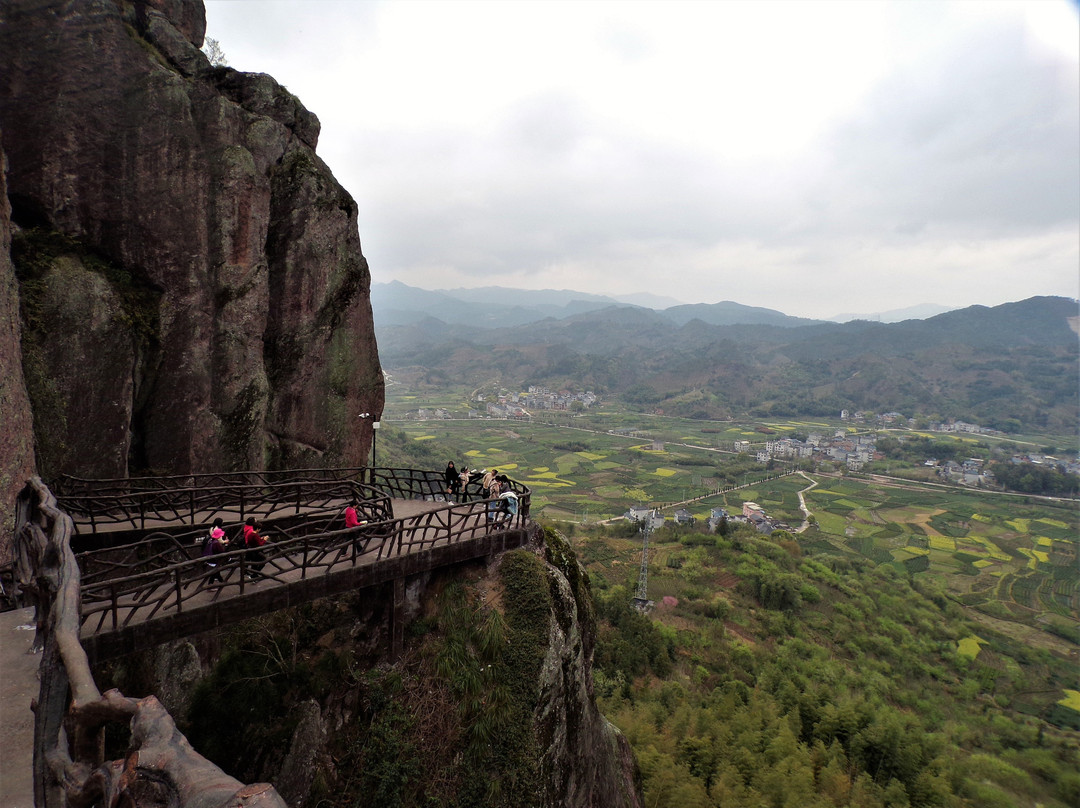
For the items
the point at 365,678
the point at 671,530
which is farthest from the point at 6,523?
the point at 671,530

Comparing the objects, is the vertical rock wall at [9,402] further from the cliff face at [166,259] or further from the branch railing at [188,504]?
the branch railing at [188,504]

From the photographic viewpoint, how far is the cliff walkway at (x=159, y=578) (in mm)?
3555

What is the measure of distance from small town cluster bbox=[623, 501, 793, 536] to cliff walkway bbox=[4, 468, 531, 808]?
8049cm

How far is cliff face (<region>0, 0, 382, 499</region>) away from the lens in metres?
14.8

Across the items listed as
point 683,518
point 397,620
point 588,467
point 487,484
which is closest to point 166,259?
point 487,484

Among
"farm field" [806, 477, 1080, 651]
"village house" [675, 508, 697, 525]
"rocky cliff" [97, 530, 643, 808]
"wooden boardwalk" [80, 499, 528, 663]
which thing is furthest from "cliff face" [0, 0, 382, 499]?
"farm field" [806, 477, 1080, 651]

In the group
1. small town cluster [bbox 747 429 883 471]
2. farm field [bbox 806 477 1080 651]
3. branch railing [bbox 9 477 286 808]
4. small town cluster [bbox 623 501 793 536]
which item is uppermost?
branch railing [bbox 9 477 286 808]

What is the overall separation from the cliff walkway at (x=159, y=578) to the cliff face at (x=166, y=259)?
6.52 feet

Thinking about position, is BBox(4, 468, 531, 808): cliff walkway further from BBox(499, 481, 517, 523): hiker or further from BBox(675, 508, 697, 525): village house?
BBox(675, 508, 697, 525): village house

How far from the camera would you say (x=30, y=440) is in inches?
523

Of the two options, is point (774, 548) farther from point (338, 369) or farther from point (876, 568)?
point (338, 369)

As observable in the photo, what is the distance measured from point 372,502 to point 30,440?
8835mm

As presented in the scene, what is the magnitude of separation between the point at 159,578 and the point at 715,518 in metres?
103

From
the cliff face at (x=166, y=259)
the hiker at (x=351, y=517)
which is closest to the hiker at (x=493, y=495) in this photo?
the hiker at (x=351, y=517)
